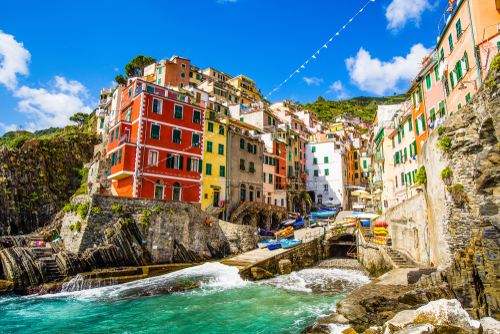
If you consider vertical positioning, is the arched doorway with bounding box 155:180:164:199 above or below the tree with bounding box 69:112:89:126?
below

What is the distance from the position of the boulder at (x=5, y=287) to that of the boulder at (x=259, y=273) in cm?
1524

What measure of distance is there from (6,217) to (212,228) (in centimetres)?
2722

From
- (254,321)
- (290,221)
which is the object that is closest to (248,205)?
(290,221)

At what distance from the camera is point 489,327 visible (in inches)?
326

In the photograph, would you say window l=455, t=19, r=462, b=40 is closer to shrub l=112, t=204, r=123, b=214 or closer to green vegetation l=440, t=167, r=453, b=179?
green vegetation l=440, t=167, r=453, b=179

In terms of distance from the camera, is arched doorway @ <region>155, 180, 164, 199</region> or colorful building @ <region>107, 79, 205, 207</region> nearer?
colorful building @ <region>107, 79, 205, 207</region>

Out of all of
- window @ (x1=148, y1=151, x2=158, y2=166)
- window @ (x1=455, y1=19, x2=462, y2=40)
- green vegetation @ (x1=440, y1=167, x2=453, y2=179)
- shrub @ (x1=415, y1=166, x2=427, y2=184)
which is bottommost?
green vegetation @ (x1=440, y1=167, x2=453, y2=179)

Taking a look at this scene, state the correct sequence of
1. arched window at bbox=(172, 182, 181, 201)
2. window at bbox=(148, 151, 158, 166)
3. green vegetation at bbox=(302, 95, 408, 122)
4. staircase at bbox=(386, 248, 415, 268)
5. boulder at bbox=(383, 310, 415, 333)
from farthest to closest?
green vegetation at bbox=(302, 95, 408, 122), arched window at bbox=(172, 182, 181, 201), window at bbox=(148, 151, 158, 166), staircase at bbox=(386, 248, 415, 268), boulder at bbox=(383, 310, 415, 333)

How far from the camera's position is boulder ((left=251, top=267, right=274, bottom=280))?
22.7 m

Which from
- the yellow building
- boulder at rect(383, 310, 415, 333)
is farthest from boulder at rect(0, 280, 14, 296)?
boulder at rect(383, 310, 415, 333)

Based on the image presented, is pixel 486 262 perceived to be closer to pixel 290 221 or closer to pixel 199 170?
pixel 199 170

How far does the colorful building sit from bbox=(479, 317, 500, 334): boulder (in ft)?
85.1

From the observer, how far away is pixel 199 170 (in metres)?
33.3

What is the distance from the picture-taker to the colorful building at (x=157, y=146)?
28.4m
